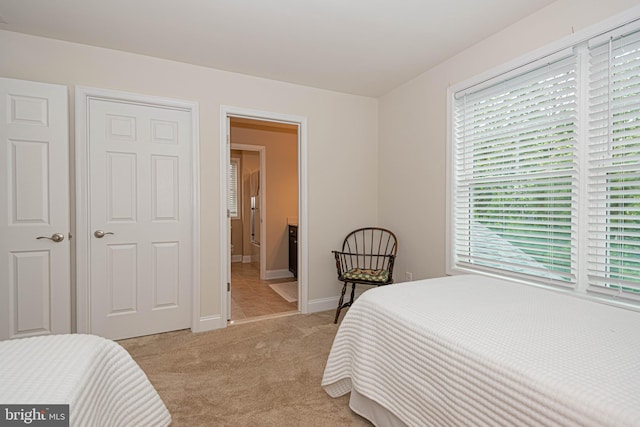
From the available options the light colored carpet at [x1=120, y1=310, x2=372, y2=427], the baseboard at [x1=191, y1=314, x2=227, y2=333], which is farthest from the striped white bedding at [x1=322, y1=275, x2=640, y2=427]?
the baseboard at [x1=191, y1=314, x2=227, y2=333]

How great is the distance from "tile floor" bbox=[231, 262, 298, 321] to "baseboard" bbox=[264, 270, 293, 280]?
0.14 meters

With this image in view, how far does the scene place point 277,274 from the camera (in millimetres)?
5258

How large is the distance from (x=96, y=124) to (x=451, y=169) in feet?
9.79

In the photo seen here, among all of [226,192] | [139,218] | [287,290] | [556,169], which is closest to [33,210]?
[139,218]

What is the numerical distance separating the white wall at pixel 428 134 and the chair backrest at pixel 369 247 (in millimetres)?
155

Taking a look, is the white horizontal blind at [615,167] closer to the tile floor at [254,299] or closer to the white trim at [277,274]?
the tile floor at [254,299]

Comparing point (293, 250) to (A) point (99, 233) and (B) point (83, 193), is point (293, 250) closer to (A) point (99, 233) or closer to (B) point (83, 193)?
(A) point (99, 233)

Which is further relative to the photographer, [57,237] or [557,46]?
[57,237]

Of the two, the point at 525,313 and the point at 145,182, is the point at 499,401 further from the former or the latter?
the point at 145,182

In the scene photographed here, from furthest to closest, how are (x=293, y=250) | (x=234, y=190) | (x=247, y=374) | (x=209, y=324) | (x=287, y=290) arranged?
(x=234, y=190) → (x=293, y=250) → (x=287, y=290) → (x=209, y=324) → (x=247, y=374)

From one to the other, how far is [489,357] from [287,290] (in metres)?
3.59

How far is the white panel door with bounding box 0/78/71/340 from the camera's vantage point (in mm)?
2230

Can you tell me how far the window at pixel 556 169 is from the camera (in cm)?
172

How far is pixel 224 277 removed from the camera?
3.00 meters
